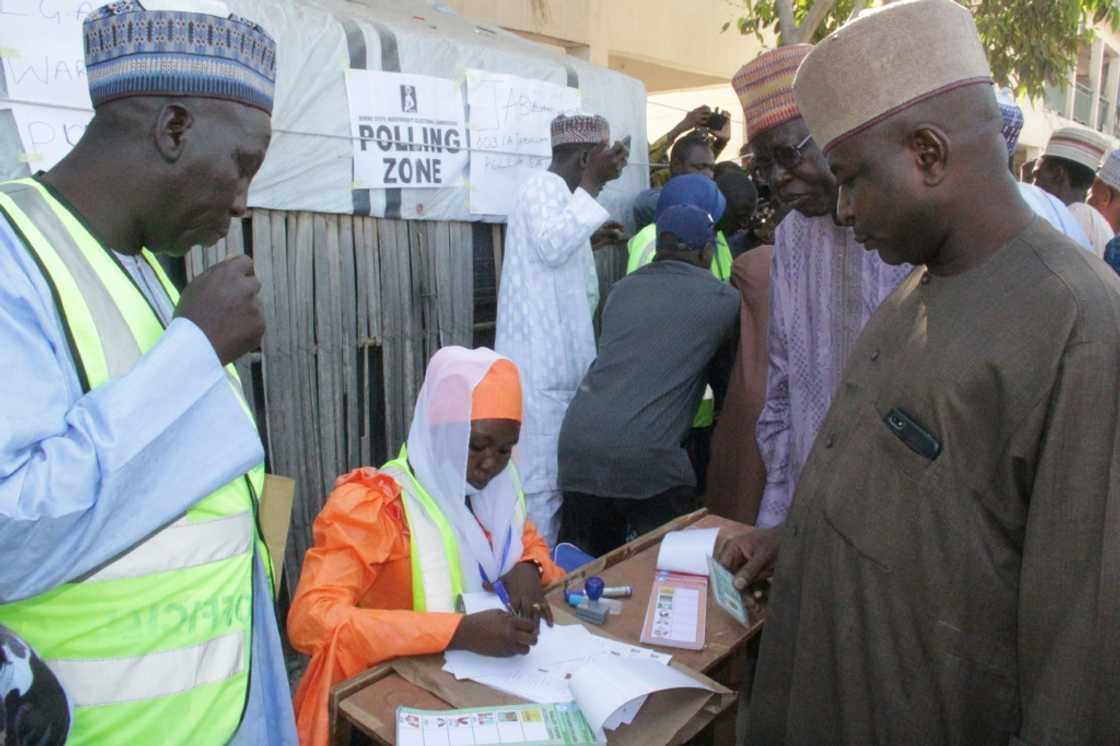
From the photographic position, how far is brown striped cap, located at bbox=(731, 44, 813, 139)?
7.15ft

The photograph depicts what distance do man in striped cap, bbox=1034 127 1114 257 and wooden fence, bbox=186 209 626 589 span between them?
3.42 m

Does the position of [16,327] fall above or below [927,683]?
above

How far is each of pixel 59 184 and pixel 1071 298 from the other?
4.76ft

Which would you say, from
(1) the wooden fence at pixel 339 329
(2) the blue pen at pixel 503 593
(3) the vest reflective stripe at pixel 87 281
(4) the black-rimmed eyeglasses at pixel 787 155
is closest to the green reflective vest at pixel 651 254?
(1) the wooden fence at pixel 339 329

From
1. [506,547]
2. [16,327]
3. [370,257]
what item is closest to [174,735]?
[16,327]

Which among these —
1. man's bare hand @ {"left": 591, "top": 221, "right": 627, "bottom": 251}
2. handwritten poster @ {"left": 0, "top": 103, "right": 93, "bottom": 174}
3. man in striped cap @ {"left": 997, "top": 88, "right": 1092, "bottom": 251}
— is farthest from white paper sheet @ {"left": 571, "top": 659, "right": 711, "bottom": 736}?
man's bare hand @ {"left": 591, "top": 221, "right": 627, "bottom": 251}

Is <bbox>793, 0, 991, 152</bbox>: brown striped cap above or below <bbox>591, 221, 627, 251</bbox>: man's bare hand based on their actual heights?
above

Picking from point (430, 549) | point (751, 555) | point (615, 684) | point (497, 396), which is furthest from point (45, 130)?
point (751, 555)

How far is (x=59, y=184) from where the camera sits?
1.21m

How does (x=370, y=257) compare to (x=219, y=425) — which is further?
(x=370, y=257)

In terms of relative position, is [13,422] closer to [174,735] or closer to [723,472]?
[174,735]

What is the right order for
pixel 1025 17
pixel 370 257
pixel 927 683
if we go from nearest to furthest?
pixel 927 683 → pixel 370 257 → pixel 1025 17

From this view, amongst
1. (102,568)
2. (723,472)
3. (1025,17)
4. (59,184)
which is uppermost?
(1025,17)

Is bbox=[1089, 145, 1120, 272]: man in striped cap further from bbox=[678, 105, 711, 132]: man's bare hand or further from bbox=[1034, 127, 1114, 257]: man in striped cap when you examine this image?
bbox=[678, 105, 711, 132]: man's bare hand
